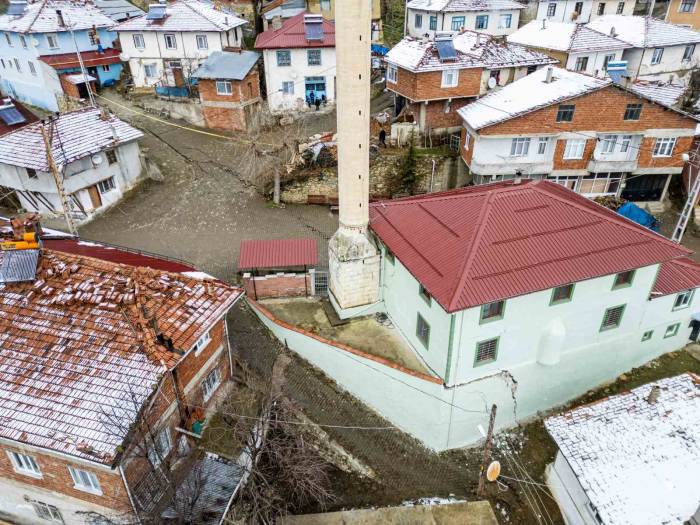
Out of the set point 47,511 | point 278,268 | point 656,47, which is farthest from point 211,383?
point 656,47

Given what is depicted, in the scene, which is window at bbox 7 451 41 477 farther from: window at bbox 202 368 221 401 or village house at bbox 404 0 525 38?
village house at bbox 404 0 525 38

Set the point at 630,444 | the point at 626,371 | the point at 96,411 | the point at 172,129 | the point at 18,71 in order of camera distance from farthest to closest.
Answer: the point at 18,71, the point at 172,129, the point at 626,371, the point at 630,444, the point at 96,411

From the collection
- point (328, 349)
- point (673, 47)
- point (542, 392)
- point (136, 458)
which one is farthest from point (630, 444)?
point (673, 47)

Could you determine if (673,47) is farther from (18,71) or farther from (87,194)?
(18,71)

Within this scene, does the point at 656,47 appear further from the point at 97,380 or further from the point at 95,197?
the point at 97,380

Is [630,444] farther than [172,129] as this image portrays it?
No

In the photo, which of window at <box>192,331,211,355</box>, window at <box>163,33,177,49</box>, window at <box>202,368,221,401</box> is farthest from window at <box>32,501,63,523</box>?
window at <box>163,33,177,49</box>

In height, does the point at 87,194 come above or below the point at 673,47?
below

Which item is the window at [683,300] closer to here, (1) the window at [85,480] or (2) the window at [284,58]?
(1) the window at [85,480]
